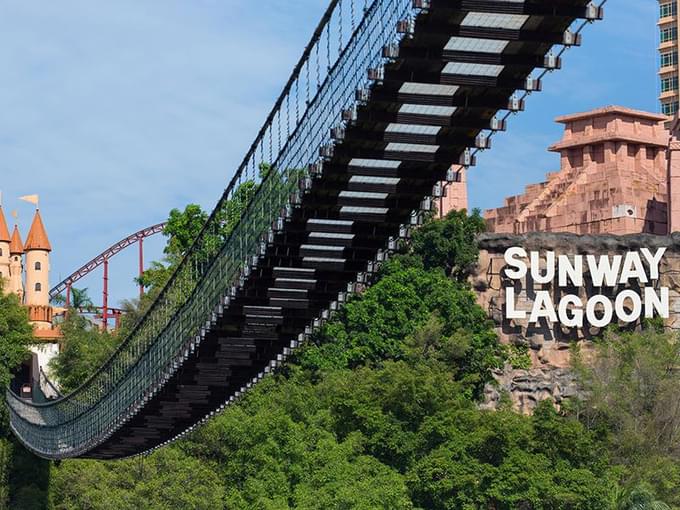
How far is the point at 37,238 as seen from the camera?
4077 inches

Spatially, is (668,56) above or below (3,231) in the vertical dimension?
above

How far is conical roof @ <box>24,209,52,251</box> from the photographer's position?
103625mm

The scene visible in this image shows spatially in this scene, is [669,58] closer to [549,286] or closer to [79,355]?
[549,286]

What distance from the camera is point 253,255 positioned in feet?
139

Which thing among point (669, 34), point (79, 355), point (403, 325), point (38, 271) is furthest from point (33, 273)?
point (669, 34)

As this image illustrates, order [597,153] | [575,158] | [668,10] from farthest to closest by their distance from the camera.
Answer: [668,10], [575,158], [597,153]

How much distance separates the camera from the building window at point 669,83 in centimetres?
13438

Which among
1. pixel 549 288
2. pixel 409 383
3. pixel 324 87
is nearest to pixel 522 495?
pixel 409 383

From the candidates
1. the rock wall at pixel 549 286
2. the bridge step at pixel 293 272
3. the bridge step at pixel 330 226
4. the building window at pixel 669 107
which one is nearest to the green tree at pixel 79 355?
the rock wall at pixel 549 286

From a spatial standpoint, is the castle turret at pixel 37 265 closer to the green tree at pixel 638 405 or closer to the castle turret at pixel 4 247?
the castle turret at pixel 4 247

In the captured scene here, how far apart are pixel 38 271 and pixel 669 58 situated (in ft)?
153

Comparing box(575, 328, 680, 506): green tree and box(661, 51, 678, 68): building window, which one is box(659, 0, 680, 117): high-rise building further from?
box(575, 328, 680, 506): green tree

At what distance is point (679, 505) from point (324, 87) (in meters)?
39.8

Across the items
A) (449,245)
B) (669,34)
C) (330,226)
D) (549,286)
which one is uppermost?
(669,34)
